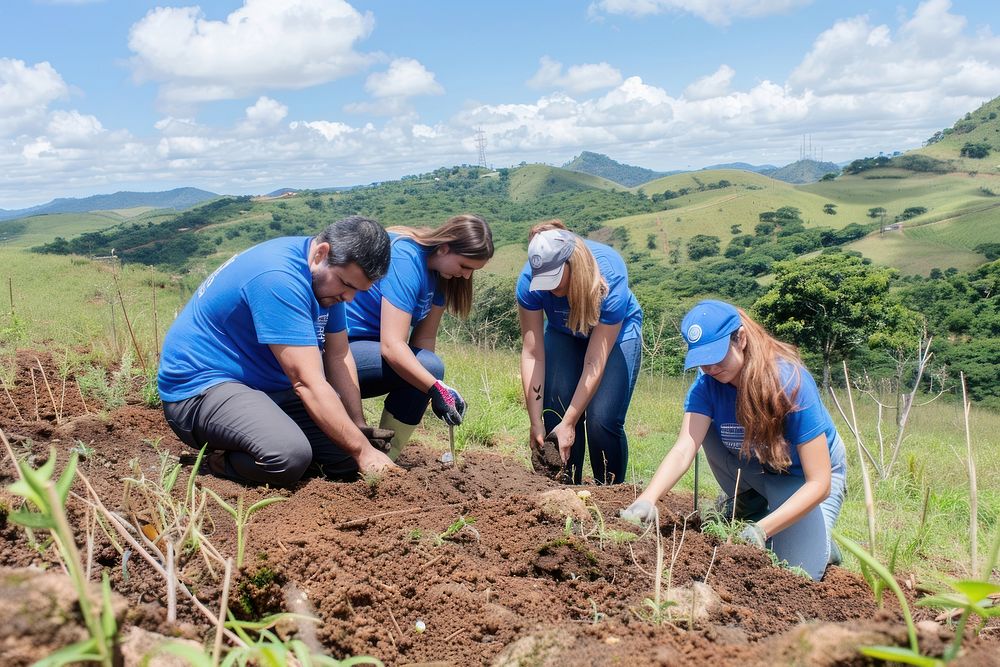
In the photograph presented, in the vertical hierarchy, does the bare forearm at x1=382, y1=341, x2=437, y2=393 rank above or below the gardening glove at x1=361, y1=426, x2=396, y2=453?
above

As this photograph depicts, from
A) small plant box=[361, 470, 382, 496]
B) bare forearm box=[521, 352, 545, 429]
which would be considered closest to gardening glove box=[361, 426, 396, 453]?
small plant box=[361, 470, 382, 496]

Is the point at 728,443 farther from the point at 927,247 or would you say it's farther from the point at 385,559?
the point at 927,247

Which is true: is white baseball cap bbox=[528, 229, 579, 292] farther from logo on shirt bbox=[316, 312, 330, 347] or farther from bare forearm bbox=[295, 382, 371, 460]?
bare forearm bbox=[295, 382, 371, 460]

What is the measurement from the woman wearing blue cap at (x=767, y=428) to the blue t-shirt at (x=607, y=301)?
0.66m

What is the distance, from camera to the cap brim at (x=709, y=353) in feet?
7.82

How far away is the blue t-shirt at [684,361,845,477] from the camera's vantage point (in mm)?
2490

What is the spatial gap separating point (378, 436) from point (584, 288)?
1.14m

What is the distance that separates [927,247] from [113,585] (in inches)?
3172

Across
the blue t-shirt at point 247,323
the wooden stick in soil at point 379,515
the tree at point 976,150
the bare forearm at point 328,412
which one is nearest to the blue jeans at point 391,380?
the blue t-shirt at point 247,323

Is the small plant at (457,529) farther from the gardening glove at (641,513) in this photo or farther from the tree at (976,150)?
the tree at (976,150)

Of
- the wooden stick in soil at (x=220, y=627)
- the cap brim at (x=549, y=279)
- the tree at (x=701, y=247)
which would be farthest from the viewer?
the tree at (x=701, y=247)

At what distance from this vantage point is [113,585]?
1.65 m

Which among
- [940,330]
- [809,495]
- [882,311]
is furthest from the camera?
[940,330]

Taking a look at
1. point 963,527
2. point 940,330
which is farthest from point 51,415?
point 940,330
